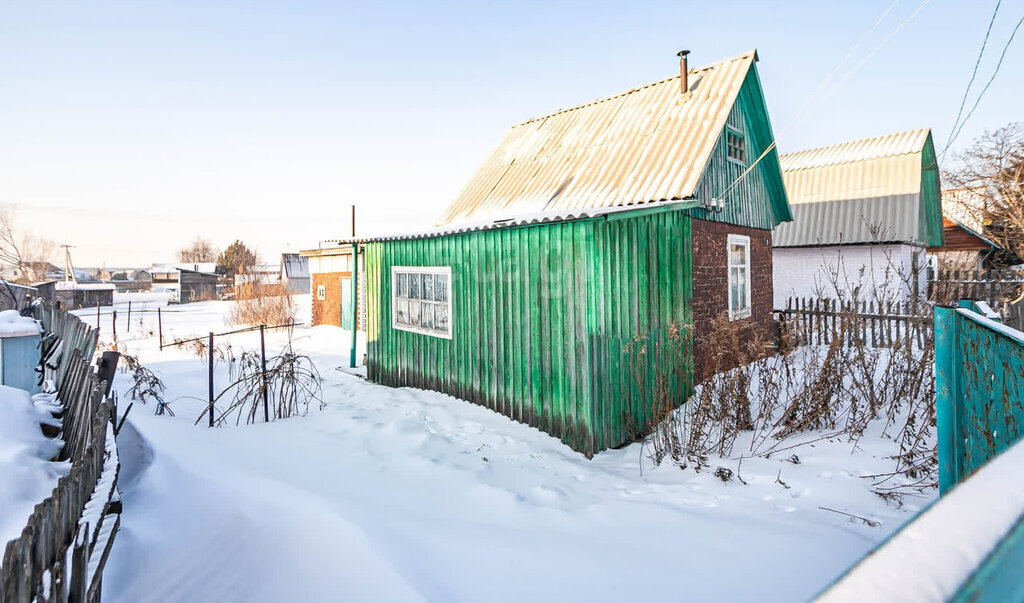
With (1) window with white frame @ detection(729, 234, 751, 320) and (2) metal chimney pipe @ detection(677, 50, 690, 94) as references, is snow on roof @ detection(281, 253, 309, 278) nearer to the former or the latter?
(2) metal chimney pipe @ detection(677, 50, 690, 94)

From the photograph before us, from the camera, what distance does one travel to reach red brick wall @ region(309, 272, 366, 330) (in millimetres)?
20453

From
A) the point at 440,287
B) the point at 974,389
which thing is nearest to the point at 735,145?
the point at 440,287

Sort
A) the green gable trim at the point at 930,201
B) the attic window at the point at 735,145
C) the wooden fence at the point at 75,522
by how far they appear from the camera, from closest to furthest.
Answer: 1. the wooden fence at the point at 75,522
2. the attic window at the point at 735,145
3. the green gable trim at the point at 930,201

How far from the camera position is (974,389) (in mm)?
2865

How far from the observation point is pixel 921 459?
456 centimetres

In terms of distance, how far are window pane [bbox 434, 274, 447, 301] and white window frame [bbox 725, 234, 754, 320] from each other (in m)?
5.15

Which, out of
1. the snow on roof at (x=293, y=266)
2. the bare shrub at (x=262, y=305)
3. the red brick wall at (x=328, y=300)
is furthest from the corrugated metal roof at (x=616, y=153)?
the snow on roof at (x=293, y=266)

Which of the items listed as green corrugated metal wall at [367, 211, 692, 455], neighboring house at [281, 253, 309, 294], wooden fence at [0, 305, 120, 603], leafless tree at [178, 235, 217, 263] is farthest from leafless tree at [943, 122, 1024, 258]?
leafless tree at [178, 235, 217, 263]

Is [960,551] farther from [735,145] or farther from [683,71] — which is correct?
[683,71]

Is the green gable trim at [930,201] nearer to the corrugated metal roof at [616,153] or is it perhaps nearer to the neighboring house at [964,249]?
the neighboring house at [964,249]

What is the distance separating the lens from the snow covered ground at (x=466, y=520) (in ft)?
10.4

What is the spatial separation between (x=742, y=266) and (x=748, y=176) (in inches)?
78.1

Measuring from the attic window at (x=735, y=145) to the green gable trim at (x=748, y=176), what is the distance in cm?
6

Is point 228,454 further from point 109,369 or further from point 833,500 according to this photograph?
point 833,500
